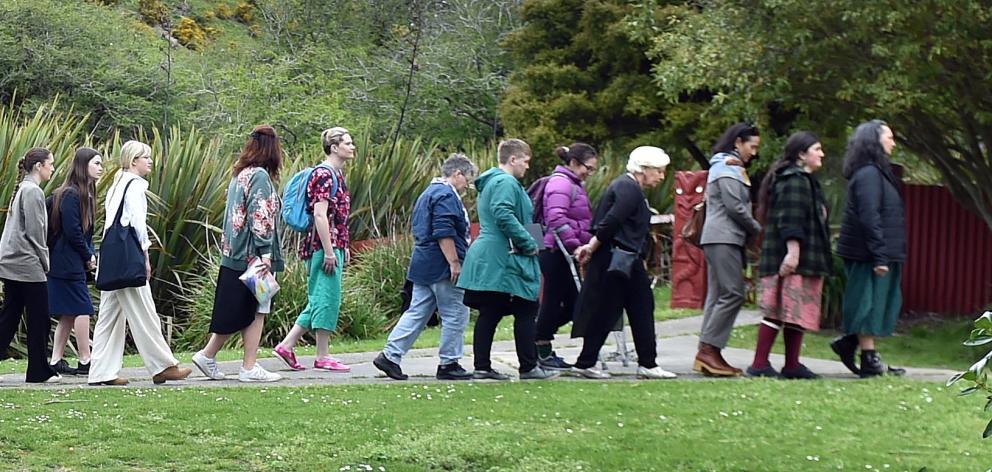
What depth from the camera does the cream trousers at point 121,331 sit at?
939 centimetres

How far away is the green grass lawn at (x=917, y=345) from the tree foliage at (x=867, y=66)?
1.29m

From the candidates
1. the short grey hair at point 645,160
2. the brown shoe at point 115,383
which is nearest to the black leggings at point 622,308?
the short grey hair at point 645,160

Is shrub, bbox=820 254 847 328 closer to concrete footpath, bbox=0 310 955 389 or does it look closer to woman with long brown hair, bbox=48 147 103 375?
concrete footpath, bbox=0 310 955 389

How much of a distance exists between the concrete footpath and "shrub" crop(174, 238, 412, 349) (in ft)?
5.61

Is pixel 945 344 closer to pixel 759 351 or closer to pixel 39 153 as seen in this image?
pixel 759 351

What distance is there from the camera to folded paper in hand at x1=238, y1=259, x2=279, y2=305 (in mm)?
9273

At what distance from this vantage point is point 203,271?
14.7 metres

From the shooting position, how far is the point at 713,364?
417 inches

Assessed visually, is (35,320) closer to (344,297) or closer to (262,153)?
(262,153)

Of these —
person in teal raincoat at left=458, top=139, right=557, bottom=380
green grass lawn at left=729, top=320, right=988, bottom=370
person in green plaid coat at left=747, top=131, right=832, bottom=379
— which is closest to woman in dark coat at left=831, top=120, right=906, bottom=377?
person in green plaid coat at left=747, top=131, right=832, bottom=379

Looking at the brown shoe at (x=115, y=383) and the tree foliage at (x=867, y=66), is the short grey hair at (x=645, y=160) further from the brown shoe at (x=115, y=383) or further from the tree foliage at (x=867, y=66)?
the brown shoe at (x=115, y=383)

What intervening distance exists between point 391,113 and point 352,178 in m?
12.1

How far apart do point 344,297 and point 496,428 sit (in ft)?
22.7

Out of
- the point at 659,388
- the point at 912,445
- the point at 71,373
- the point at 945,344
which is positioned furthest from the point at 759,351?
the point at 71,373
